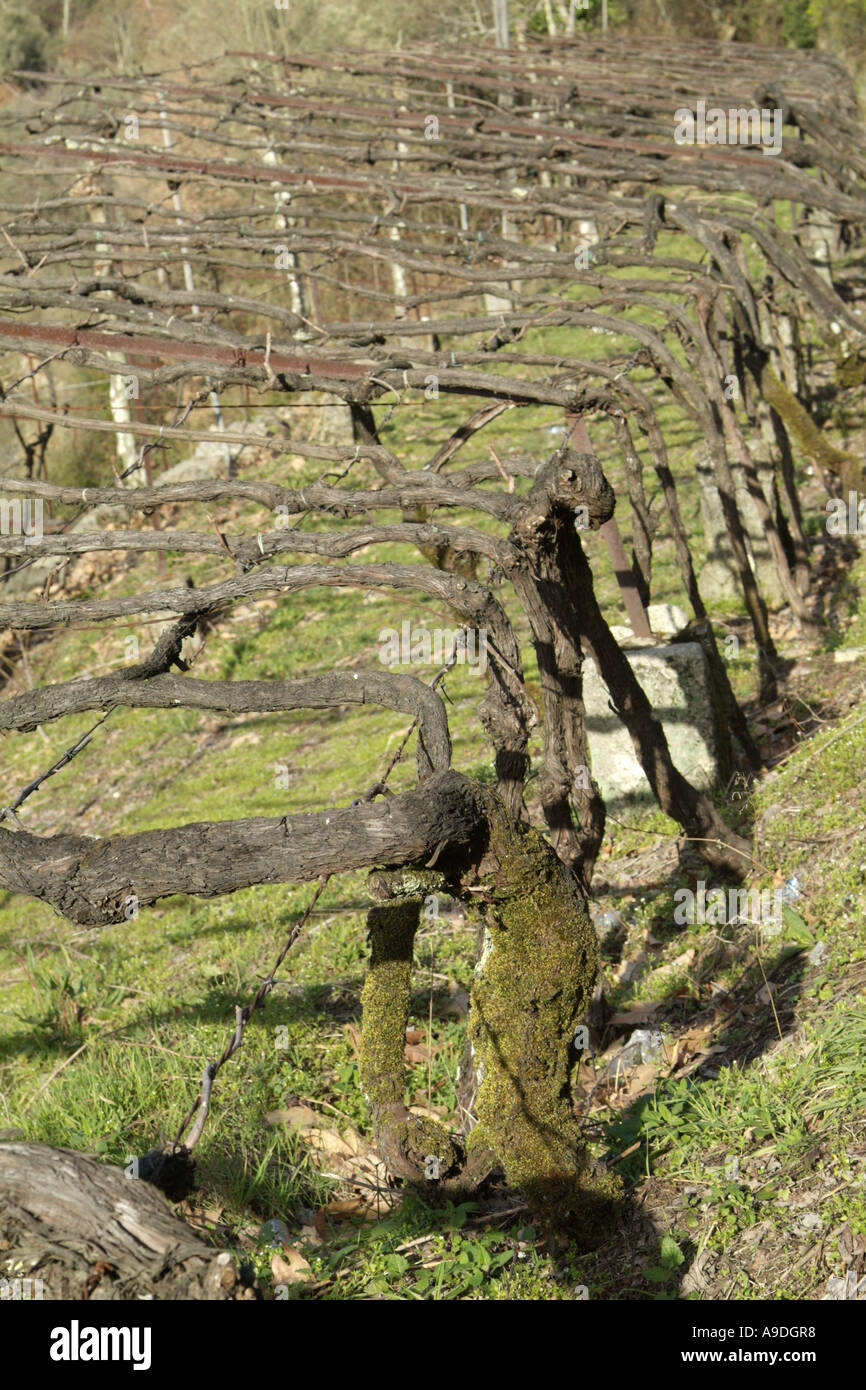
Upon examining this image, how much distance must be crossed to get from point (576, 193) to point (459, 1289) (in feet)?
31.4

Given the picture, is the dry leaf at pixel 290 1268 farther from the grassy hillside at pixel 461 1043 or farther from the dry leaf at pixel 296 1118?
the dry leaf at pixel 296 1118

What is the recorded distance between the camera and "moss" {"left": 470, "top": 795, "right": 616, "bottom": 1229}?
14.5 ft

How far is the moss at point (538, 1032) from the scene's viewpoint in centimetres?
443

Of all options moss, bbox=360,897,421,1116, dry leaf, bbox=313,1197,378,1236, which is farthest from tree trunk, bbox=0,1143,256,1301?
dry leaf, bbox=313,1197,378,1236

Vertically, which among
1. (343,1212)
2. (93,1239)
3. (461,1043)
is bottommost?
(343,1212)

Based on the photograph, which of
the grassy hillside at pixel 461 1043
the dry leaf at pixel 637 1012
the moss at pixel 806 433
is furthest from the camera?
the moss at pixel 806 433

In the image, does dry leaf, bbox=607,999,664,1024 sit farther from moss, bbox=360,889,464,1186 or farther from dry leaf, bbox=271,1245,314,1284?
dry leaf, bbox=271,1245,314,1284

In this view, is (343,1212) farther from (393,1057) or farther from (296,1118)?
(393,1057)

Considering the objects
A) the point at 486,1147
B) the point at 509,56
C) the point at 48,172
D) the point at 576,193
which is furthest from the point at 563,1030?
the point at 509,56

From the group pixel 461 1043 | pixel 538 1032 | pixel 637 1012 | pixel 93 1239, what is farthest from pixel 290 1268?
pixel 637 1012

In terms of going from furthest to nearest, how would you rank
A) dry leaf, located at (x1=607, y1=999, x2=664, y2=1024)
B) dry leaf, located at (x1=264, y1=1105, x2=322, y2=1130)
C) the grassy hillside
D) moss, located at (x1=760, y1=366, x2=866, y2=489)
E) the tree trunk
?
moss, located at (x1=760, y1=366, x2=866, y2=489) → dry leaf, located at (x1=607, y1=999, x2=664, y2=1024) → dry leaf, located at (x1=264, y1=1105, x2=322, y2=1130) → the grassy hillside → the tree trunk

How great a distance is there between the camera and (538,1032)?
4492 mm

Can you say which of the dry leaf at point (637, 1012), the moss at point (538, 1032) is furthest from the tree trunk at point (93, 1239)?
the dry leaf at point (637, 1012)

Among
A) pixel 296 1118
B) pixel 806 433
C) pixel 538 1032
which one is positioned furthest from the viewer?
pixel 806 433
